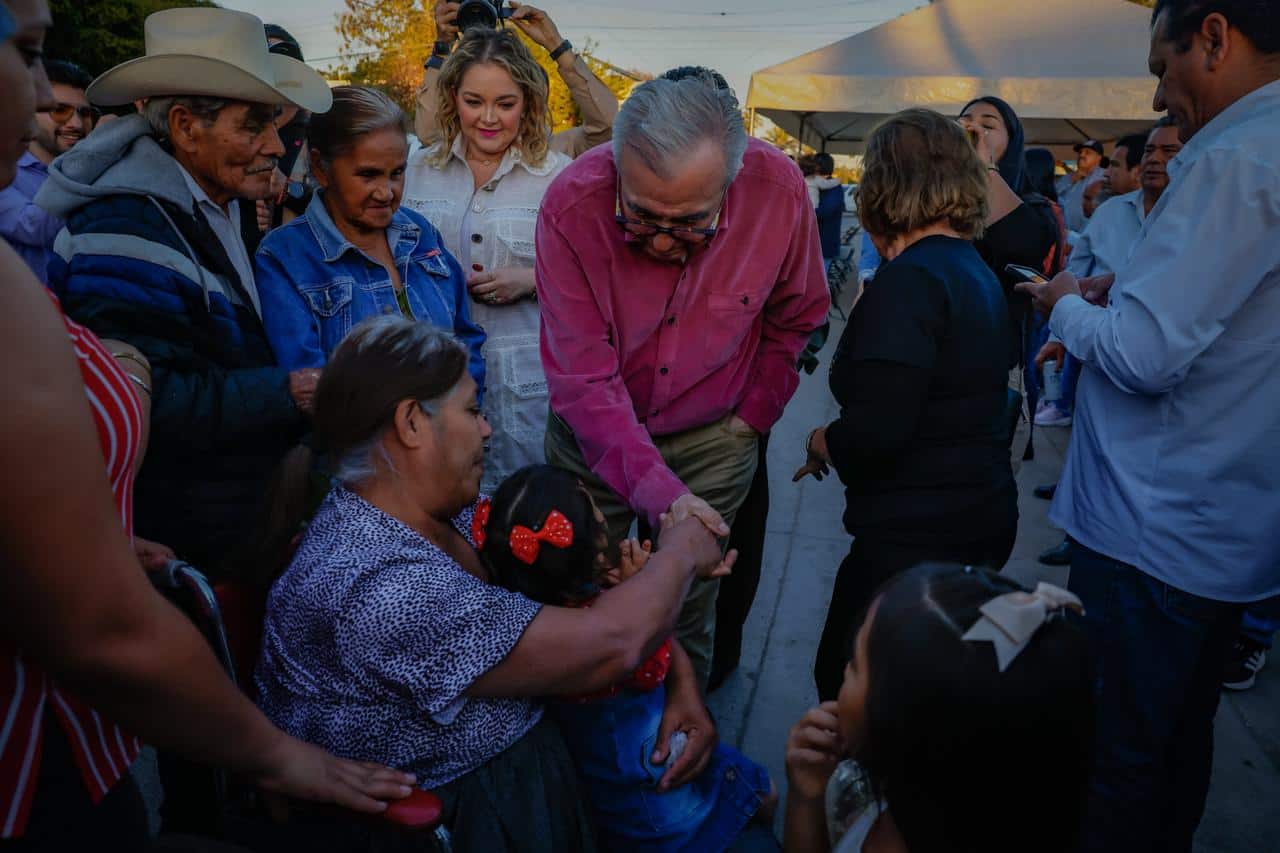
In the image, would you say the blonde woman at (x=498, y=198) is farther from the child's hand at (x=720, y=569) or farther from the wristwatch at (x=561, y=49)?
the child's hand at (x=720, y=569)

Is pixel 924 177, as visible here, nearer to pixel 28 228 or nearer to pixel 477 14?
pixel 477 14

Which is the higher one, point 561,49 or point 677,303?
point 561,49

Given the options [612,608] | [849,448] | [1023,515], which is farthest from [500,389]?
[1023,515]

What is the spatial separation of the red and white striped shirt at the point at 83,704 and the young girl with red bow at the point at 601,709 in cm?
73

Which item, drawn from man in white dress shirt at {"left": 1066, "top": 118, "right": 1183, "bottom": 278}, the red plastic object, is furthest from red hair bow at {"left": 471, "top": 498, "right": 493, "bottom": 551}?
man in white dress shirt at {"left": 1066, "top": 118, "right": 1183, "bottom": 278}

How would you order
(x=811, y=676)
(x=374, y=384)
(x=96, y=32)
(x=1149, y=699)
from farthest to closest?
1. (x=96, y=32)
2. (x=811, y=676)
3. (x=1149, y=699)
4. (x=374, y=384)

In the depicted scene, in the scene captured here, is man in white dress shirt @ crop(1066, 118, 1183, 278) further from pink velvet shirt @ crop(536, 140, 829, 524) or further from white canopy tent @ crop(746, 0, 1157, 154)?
white canopy tent @ crop(746, 0, 1157, 154)

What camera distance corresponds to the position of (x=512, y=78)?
3.24 m

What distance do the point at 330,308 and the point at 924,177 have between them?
1713 mm

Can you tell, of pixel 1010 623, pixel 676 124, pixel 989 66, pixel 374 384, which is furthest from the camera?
pixel 989 66

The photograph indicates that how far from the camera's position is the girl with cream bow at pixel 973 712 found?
1.17m

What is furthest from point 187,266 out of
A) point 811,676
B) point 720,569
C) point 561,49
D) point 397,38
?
point 397,38

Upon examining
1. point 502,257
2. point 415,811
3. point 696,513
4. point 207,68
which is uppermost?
point 207,68

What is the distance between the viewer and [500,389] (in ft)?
10.4
